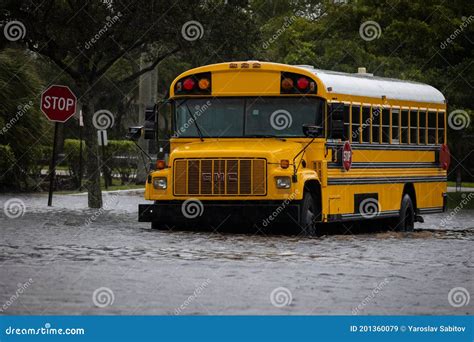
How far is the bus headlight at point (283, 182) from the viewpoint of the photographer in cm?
1912

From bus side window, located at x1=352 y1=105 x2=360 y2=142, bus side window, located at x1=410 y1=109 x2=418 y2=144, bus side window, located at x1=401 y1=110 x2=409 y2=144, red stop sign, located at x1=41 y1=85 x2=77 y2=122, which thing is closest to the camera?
bus side window, located at x1=352 y1=105 x2=360 y2=142

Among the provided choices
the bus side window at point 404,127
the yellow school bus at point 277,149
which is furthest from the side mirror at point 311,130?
the bus side window at point 404,127

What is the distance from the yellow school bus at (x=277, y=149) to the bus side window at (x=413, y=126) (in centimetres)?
51

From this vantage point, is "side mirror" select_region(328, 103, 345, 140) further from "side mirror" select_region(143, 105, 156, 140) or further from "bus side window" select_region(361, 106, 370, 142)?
"side mirror" select_region(143, 105, 156, 140)

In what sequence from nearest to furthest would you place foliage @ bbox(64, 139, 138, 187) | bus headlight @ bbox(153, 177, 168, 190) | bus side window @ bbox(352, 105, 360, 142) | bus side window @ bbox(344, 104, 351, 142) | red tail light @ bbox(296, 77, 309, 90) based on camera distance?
1. bus headlight @ bbox(153, 177, 168, 190)
2. red tail light @ bbox(296, 77, 309, 90)
3. bus side window @ bbox(344, 104, 351, 142)
4. bus side window @ bbox(352, 105, 360, 142)
5. foliage @ bbox(64, 139, 138, 187)

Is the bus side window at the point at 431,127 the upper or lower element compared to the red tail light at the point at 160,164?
upper

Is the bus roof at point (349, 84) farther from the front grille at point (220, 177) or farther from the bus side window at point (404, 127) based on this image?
the front grille at point (220, 177)

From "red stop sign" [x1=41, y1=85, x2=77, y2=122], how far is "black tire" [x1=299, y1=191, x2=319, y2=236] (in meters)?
10.7

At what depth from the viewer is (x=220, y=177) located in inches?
768

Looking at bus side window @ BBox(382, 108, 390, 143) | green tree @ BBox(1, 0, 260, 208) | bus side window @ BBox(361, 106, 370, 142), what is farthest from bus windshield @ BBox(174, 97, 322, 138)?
green tree @ BBox(1, 0, 260, 208)

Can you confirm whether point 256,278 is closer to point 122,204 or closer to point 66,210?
point 66,210

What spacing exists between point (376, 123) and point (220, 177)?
386 cm

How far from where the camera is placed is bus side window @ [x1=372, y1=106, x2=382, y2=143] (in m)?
22.1

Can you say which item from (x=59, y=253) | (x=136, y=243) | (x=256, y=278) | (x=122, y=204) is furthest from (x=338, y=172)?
(x=122, y=204)
